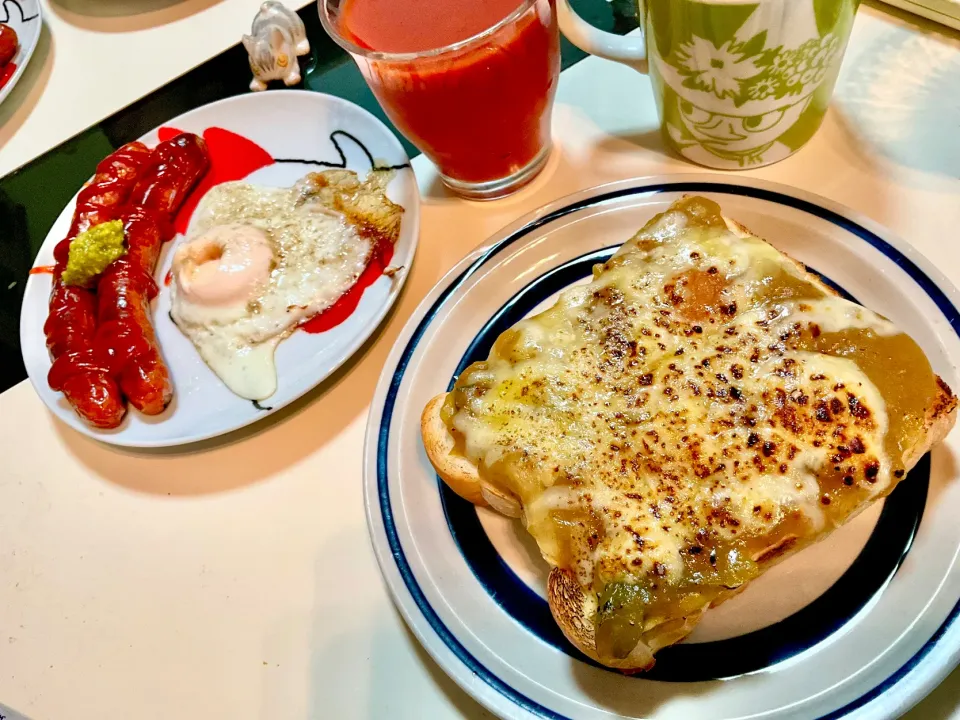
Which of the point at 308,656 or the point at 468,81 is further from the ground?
the point at 468,81

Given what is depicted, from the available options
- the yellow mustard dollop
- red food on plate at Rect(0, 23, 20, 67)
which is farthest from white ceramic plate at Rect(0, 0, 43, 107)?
the yellow mustard dollop

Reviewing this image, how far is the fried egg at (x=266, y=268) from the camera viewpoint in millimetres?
1796

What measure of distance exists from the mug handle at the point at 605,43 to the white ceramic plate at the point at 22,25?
2226 millimetres

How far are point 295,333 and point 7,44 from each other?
2064 mm

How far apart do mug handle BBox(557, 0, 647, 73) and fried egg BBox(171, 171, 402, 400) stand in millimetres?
633

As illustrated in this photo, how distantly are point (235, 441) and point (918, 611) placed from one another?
4.87 ft

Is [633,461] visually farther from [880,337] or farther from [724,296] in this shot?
[880,337]

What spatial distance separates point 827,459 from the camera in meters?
1.15

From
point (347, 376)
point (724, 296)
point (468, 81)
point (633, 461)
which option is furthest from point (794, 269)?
point (347, 376)

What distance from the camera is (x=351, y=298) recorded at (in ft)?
5.95

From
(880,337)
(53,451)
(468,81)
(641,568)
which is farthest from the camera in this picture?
(53,451)

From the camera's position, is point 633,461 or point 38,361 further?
point 38,361

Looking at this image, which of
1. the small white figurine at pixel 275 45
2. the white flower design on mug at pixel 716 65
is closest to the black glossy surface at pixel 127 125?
the small white figurine at pixel 275 45

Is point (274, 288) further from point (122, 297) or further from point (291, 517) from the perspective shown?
point (291, 517)
